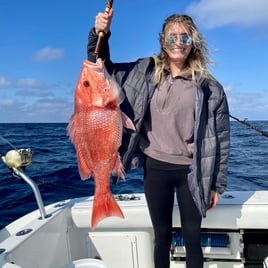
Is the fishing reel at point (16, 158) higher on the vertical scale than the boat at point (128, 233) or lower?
higher

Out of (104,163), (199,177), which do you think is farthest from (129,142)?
(199,177)

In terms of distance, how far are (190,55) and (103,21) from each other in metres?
0.76

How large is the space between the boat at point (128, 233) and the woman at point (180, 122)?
1.68 ft

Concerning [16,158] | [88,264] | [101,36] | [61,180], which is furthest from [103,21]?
[61,180]

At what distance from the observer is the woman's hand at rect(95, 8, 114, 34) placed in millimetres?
1976

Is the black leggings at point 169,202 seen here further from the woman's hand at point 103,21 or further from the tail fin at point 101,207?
the woman's hand at point 103,21

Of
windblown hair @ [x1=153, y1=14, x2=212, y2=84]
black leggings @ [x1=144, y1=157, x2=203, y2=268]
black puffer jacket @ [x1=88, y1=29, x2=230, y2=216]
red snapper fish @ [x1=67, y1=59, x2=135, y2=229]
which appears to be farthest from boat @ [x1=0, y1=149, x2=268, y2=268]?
windblown hair @ [x1=153, y1=14, x2=212, y2=84]

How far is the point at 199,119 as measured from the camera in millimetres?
2346

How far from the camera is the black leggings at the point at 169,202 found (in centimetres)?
252

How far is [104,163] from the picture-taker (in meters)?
2.11

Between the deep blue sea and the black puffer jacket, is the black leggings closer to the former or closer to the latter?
the black puffer jacket

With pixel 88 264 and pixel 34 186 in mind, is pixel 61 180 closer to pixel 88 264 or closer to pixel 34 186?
pixel 34 186

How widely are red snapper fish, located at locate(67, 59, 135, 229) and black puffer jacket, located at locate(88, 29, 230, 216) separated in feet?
0.90

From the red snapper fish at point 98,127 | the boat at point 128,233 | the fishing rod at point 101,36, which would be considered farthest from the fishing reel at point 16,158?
the fishing rod at point 101,36
